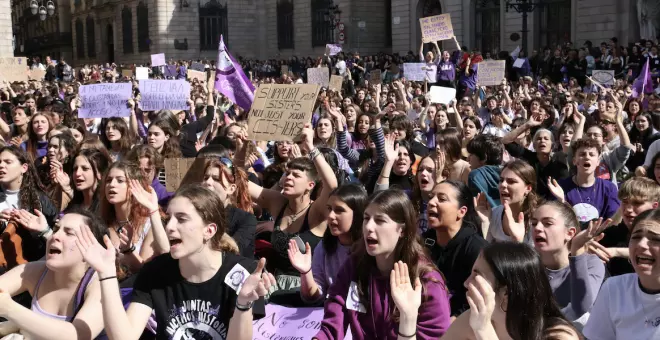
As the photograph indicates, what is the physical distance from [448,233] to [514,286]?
1630 mm

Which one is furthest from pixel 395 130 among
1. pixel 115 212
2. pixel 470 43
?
pixel 470 43

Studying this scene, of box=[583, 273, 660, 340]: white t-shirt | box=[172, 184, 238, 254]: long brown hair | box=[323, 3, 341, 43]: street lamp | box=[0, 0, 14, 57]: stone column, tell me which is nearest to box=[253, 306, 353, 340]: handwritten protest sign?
box=[172, 184, 238, 254]: long brown hair

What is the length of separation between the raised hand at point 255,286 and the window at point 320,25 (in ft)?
130

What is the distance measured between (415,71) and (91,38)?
159 feet

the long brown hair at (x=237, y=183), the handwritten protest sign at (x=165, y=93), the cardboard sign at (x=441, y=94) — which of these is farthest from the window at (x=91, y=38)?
the long brown hair at (x=237, y=183)

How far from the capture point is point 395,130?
920 cm

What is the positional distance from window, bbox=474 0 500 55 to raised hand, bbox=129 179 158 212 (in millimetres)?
28363

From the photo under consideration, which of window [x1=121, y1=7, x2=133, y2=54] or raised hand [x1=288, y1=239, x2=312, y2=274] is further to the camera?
window [x1=121, y1=7, x2=133, y2=54]

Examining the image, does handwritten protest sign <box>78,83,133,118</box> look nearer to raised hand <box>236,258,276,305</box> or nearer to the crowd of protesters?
the crowd of protesters

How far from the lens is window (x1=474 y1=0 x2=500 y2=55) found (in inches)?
1277

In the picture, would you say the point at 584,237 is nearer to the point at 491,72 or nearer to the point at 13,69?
the point at 491,72

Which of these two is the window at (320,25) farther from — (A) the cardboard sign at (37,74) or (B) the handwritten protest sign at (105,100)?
(B) the handwritten protest sign at (105,100)

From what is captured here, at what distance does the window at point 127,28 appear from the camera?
53594 millimetres

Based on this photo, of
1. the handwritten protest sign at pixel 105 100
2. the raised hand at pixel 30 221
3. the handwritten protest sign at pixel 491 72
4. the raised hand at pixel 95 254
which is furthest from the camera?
the handwritten protest sign at pixel 491 72
